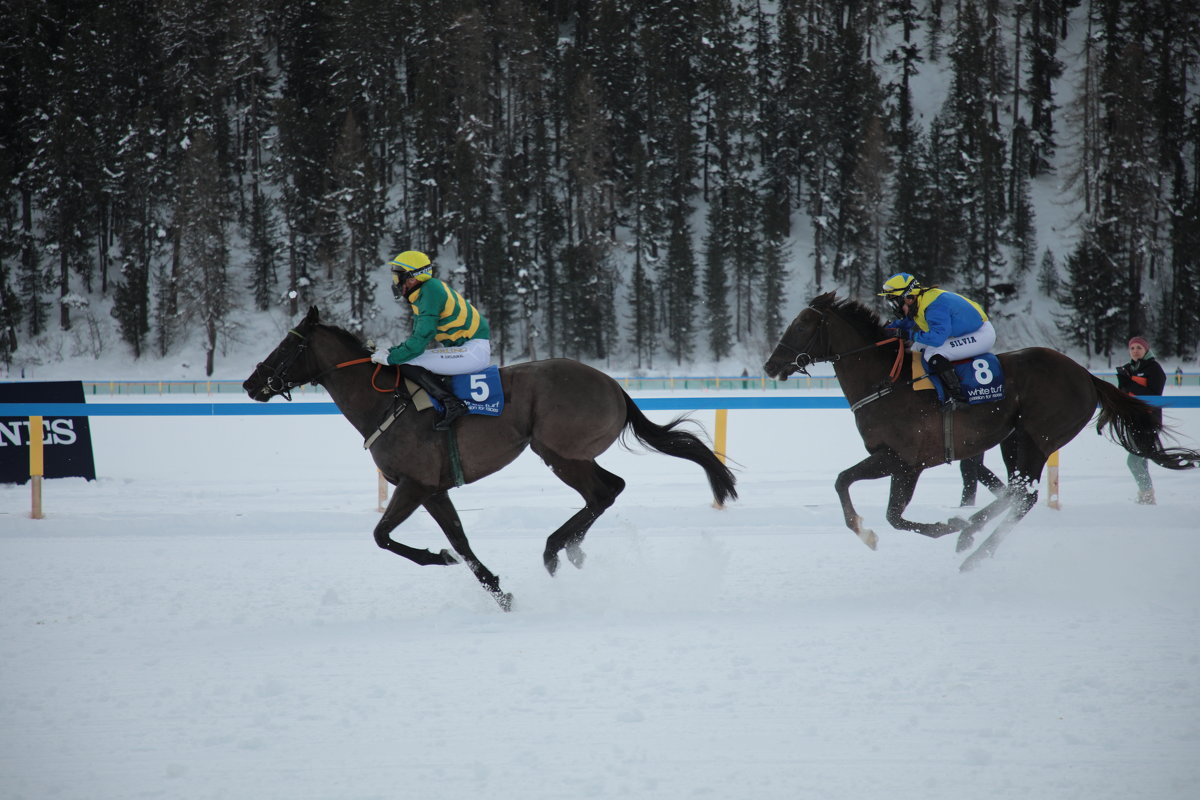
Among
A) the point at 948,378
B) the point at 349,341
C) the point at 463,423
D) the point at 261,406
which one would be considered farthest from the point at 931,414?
the point at 261,406

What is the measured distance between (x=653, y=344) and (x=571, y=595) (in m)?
42.1

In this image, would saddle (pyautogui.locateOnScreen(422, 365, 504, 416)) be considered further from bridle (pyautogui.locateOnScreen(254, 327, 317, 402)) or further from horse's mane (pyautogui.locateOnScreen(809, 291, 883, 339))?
horse's mane (pyautogui.locateOnScreen(809, 291, 883, 339))

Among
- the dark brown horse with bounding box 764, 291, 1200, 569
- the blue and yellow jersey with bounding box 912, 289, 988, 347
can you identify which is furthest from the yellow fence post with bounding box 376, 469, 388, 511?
the blue and yellow jersey with bounding box 912, 289, 988, 347

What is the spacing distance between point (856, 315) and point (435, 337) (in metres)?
3.30

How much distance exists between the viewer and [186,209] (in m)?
45.3

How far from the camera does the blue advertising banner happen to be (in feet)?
31.6

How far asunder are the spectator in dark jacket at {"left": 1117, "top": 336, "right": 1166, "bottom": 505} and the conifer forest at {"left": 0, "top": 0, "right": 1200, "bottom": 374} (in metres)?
36.2

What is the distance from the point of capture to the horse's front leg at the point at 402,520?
5.43 m

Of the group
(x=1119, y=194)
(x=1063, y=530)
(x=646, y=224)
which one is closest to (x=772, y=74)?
(x=646, y=224)

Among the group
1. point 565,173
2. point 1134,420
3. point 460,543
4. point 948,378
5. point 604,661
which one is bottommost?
point 604,661

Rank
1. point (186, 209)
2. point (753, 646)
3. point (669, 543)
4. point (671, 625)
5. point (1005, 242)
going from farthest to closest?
1. point (1005, 242)
2. point (186, 209)
3. point (669, 543)
4. point (671, 625)
5. point (753, 646)

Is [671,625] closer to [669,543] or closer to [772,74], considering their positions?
[669,543]

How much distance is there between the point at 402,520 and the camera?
5.54 m

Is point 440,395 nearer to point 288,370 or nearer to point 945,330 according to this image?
point 288,370
